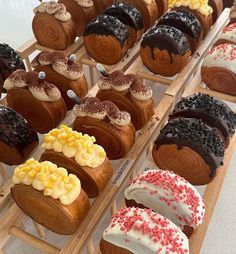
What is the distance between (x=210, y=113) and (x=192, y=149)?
0.75 ft

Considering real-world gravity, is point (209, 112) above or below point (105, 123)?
above

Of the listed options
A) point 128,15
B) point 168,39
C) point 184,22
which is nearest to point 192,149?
point 168,39

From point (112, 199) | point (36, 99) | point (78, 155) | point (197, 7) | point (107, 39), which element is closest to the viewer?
point (78, 155)

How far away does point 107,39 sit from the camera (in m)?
2.10

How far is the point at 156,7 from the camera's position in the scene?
2.48 metres

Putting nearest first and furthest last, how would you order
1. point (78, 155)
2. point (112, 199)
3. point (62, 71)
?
point (78, 155)
point (112, 199)
point (62, 71)

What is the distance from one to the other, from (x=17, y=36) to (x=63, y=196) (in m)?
2.47

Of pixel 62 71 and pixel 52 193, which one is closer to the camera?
pixel 52 193

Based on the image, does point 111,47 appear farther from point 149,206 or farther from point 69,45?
point 149,206

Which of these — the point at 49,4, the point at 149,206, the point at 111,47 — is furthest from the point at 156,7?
the point at 149,206

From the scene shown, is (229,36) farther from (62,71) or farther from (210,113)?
(62,71)

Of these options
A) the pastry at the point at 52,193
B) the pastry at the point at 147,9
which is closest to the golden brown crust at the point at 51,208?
the pastry at the point at 52,193

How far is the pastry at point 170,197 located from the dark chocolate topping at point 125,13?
1138 millimetres

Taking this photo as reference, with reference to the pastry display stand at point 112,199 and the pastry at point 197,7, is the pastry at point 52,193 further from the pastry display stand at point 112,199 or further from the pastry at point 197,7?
the pastry at point 197,7
